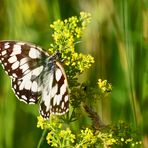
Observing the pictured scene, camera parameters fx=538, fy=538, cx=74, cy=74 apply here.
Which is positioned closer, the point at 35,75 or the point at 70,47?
the point at 70,47

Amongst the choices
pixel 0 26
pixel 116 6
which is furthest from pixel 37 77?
pixel 0 26

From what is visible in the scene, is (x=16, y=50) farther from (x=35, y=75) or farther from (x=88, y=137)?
(x=88, y=137)

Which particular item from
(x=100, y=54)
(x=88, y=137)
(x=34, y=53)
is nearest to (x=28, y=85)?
(x=34, y=53)

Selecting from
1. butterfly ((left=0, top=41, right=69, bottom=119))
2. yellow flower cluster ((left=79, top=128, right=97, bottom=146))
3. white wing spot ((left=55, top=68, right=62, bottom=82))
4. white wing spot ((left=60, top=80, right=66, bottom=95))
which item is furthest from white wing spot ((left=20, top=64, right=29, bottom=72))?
yellow flower cluster ((left=79, top=128, right=97, bottom=146))

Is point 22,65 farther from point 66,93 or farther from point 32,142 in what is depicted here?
point 32,142

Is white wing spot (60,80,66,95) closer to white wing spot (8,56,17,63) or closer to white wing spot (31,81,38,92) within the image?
white wing spot (31,81,38,92)
